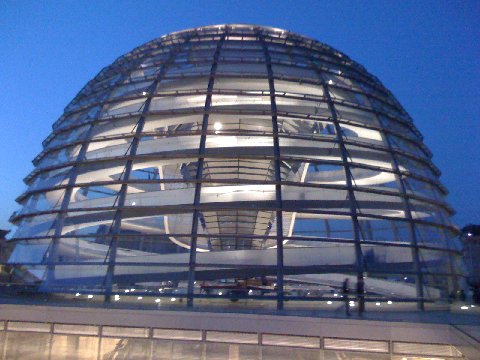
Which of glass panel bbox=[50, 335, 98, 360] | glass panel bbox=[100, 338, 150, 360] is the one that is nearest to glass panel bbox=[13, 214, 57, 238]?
glass panel bbox=[50, 335, 98, 360]

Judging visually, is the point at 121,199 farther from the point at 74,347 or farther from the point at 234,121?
the point at 234,121

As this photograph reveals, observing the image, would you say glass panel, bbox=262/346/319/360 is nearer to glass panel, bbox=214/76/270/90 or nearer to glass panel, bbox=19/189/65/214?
glass panel, bbox=19/189/65/214

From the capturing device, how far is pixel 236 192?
1683 centimetres

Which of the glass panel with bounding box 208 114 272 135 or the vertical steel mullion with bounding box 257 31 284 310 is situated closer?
the vertical steel mullion with bounding box 257 31 284 310

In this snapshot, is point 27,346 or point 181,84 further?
point 181,84

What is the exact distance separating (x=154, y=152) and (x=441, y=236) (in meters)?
10.4

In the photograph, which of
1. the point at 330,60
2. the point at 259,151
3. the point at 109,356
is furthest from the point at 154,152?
the point at 330,60

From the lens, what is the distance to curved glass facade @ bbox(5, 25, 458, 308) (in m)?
15.7

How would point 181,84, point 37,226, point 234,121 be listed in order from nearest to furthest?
1. point 37,226
2. point 234,121
3. point 181,84

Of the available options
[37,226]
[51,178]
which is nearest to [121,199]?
[37,226]

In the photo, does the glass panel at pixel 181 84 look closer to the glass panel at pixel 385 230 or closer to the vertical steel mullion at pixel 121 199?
the vertical steel mullion at pixel 121 199

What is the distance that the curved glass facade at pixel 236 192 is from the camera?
15.7 metres

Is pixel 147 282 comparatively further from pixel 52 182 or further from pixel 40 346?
pixel 52 182

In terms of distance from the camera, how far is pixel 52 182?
18781mm
